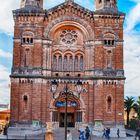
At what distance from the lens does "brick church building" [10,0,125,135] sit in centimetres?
5100

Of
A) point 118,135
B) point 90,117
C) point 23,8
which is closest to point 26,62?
point 23,8

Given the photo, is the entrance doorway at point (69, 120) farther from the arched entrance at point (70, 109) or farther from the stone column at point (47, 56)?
the stone column at point (47, 56)

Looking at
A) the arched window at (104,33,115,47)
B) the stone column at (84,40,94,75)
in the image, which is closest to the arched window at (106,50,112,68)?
the arched window at (104,33,115,47)

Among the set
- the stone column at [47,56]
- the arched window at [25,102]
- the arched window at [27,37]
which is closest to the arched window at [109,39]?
the stone column at [47,56]

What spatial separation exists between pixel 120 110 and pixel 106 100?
2084mm

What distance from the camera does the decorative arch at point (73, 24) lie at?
53.3 metres

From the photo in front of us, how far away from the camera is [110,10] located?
176ft

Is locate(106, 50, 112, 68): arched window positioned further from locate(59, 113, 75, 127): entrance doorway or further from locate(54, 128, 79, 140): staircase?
locate(54, 128, 79, 140): staircase

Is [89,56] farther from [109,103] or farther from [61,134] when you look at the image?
[61,134]

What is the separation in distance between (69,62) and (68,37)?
3.28 meters

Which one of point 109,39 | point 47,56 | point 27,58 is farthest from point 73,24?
point 27,58

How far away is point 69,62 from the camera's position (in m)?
53.7

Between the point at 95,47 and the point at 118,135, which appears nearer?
the point at 118,135

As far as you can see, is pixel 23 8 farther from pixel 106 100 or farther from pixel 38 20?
pixel 106 100
